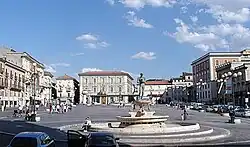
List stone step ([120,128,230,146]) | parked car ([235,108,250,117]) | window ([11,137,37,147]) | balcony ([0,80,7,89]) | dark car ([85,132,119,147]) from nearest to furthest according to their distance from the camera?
window ([11,137,37,147])
dark car ([85,132,119,147])
stone step ([120,128,230,146])
parked car ([235,108,250,117])
balcony ([0,80,7,89])

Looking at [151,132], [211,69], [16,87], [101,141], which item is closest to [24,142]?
[101,141]

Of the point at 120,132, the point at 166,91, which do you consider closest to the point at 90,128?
the point at 120,132

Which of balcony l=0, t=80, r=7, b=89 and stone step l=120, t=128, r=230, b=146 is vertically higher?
balcony l=0, t=80, r=7, b=89

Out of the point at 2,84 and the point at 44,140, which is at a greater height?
the point at 2,84

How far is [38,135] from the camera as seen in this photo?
1171 cm

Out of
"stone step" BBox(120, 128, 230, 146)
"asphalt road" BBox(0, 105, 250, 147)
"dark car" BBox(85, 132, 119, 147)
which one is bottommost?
"asphalt road" BBox(0, 105, 250, 147)

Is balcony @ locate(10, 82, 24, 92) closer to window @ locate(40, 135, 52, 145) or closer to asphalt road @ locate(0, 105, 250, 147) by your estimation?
asphalt road @ locate(0, 105, 250, 147)

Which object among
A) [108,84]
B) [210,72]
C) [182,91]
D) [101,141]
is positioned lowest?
[101,141]

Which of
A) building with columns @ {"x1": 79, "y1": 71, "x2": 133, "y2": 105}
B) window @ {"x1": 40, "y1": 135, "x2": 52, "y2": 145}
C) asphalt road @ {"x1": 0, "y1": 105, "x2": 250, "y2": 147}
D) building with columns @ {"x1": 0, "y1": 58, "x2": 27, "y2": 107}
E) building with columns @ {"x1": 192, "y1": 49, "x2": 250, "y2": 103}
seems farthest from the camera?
building with columns @ {"x1": 79, "y1": 71, "x2": 133, "y2": 105}

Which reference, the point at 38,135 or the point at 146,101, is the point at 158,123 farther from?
the point at 38,135

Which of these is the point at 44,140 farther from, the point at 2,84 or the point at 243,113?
the point at 2,84

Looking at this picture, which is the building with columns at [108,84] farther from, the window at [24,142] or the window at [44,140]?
the window at [24,142]

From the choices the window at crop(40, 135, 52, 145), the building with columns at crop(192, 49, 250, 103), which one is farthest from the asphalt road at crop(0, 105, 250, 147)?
the building with columns at crop(192, 49, 250, 103)

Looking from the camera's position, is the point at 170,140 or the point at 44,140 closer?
the point at 44,140
